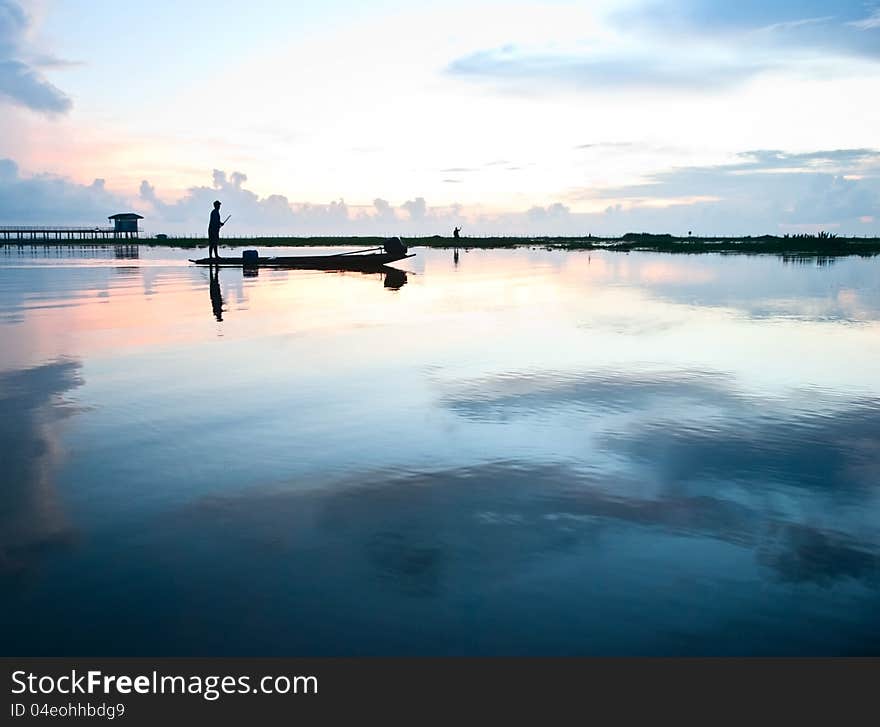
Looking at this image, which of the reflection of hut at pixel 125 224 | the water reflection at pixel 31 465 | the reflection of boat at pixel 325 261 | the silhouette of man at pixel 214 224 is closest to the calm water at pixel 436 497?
the water reflection at pixel 31 465

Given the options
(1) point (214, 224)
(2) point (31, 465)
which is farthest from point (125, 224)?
(2) point (31, 465)

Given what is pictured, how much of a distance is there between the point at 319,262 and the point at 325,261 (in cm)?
77

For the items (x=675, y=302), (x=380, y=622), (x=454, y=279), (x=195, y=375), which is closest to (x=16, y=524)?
(x=380, y=622)

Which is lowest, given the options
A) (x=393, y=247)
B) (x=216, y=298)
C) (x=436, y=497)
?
(x=436, y=497)

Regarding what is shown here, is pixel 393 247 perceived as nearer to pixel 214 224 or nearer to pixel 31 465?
pixel 214 224

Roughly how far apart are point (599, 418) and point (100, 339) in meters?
13.9

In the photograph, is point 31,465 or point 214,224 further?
point 214,224

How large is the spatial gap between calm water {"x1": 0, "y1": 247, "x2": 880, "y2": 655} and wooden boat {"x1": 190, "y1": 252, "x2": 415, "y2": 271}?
27.4 meters

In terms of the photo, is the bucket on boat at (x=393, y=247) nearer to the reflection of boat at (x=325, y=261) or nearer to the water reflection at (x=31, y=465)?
the reflection of boat at (x=325, y=261)

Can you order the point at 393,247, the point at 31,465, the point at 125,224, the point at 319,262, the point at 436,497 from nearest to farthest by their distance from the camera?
the point at 436,497 < the point at 31,465 < the point at 319,262 < the point at 393,247 < the point at 125,224

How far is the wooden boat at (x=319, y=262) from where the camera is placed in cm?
4631

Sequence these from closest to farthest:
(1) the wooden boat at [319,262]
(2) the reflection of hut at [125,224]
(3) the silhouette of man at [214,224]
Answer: (3) the silhouette of man at [214,224]
(1) the wooden boat at [319,262]
(2) the reflection of hut at [125,224]

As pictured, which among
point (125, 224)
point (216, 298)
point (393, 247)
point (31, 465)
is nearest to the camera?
point (31, 465)

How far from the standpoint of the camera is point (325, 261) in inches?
1836
